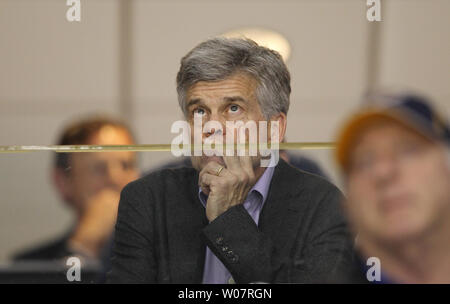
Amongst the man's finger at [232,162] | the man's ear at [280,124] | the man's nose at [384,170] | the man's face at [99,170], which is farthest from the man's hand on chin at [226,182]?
the man's nose at [384,170]

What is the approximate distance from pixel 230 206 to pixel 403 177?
0.46 metres

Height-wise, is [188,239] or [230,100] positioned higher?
[230,100]

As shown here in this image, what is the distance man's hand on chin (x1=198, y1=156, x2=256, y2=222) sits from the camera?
5.15 feet

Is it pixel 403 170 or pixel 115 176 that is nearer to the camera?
pixel 403 170

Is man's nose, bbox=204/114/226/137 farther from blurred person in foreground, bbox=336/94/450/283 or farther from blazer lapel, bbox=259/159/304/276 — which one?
blurred person in foreground, bbox=336/94/450/283

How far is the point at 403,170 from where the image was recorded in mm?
1481

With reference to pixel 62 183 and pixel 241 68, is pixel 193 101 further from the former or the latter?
pixel 62 183

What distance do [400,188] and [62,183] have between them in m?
0.92

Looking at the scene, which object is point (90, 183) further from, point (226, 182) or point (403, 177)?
point (403, 177)

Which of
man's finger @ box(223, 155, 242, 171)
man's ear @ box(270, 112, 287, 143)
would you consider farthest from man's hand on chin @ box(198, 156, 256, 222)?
man's ear @ box(270, 112, 287, 143)

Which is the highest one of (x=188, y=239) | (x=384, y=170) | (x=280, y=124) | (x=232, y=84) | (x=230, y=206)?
(x=232, y=84)

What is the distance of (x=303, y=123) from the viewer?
5.24 ft

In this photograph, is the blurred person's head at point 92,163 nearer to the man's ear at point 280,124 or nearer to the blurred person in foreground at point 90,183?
the blurred person in foreground at point 90,183

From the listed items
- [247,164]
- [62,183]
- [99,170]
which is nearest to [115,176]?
[99,170]
